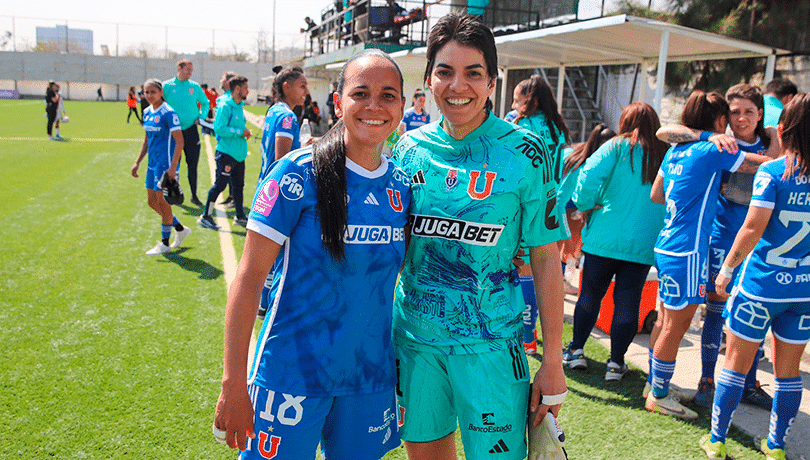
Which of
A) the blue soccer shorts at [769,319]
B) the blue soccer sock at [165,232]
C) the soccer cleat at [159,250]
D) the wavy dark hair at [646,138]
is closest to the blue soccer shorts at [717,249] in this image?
the wavy dark hair at [646,138]

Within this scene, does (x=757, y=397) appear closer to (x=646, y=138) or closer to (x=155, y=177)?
(x=646, y=138)

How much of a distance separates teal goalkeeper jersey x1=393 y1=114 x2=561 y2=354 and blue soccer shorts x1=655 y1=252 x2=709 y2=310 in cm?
193

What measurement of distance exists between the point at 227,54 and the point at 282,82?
68568 millimetres

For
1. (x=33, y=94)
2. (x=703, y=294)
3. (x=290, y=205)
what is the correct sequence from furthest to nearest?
(x=33, y=94) → (x=703, y=294) → (x=290, y=205)

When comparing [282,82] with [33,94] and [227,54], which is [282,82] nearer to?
[33,94]

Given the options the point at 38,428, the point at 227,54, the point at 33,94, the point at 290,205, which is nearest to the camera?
the point at 290,205

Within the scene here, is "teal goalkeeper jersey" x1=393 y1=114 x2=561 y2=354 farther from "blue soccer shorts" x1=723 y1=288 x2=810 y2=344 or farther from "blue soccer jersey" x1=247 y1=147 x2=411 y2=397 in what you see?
"blue soccer shorts" x1=723 y1=288 x2=810 y2=344

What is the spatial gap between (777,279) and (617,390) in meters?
1.51

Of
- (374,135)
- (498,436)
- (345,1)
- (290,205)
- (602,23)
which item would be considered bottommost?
(498,436)

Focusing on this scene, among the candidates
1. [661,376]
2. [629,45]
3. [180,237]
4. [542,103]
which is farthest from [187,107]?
[661,376]

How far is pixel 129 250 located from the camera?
7469 mm

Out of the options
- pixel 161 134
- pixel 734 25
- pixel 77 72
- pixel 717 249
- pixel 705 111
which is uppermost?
pixel 77 72

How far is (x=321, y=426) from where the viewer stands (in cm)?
188

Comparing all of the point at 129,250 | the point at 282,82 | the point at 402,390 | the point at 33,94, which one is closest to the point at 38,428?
the point at 402,390
